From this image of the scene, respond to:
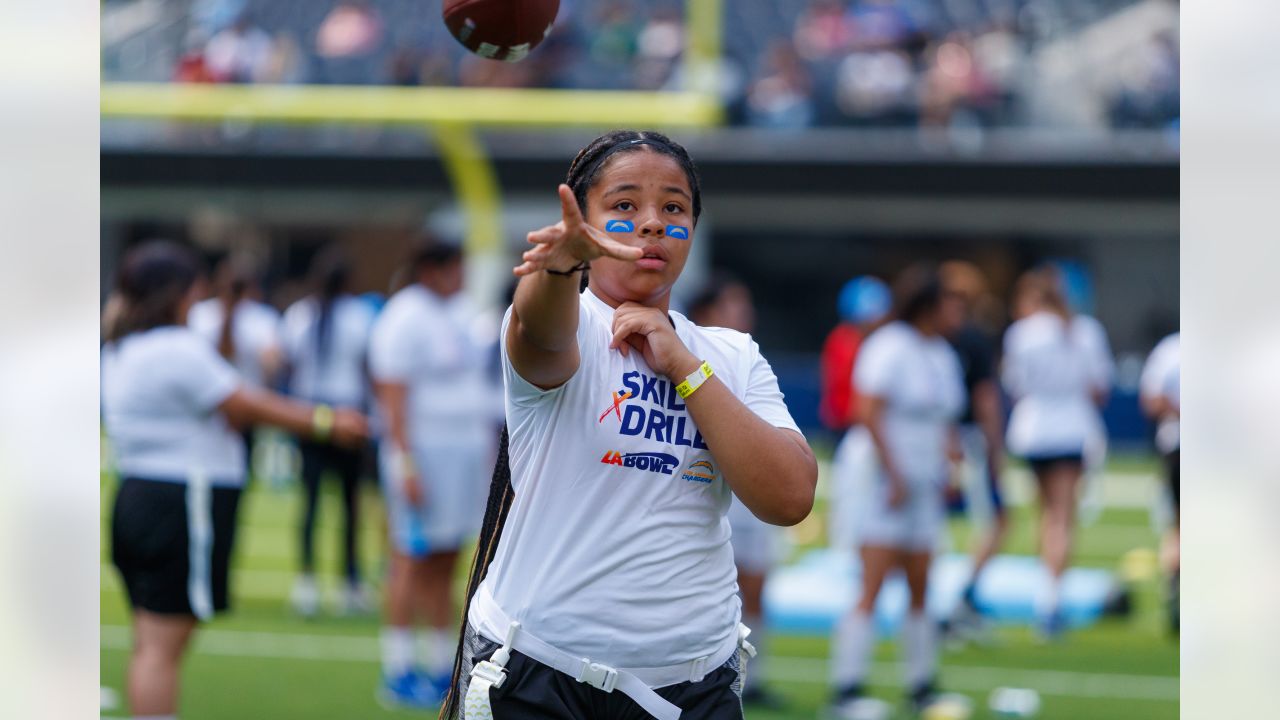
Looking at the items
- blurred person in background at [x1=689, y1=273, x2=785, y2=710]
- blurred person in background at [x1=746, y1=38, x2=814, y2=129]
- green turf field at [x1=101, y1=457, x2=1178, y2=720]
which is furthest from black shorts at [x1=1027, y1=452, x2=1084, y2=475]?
blurred person in background at [x1=746, y1=38, x2=814, y2=129]

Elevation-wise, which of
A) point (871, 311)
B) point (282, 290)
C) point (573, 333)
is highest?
point (282, 290)

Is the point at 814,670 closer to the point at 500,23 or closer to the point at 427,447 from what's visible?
the point at 427,447

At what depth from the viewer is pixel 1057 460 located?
9820 millimetres

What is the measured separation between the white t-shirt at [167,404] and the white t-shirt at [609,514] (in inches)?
117

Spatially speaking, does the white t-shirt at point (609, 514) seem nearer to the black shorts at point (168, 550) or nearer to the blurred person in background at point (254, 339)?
the black shorts at point (168, 550)

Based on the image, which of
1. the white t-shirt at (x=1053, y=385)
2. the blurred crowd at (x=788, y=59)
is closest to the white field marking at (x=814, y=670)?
the white t-shirt at (x=1053, y=385)

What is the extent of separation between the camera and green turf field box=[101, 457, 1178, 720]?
294 inches

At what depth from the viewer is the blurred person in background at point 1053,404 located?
9523mm

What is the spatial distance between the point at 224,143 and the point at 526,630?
21407 mm

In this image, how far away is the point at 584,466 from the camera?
108 inches

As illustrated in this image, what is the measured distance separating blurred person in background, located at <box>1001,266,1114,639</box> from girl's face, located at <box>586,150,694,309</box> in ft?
23.4
